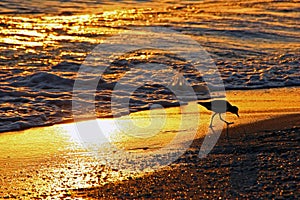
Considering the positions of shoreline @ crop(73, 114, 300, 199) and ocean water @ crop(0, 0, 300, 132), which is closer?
shoreline @ crop(73, 114, 300, 199)

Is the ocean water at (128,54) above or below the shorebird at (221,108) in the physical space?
below

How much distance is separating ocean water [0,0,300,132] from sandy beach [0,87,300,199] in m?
1.11

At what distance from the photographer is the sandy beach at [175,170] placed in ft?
13.5

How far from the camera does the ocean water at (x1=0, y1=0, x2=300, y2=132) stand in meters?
7.44

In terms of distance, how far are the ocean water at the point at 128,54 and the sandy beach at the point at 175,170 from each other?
3.65ft

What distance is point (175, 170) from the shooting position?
4.57 metres

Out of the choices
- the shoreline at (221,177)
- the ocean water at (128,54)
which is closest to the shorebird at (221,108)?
the shoreline at (221,177)

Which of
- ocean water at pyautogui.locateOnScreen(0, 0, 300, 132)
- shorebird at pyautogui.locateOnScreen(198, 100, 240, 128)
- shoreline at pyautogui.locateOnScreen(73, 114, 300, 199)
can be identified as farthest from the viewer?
ocean water at pyautogui.locateOnScreen(0, 0, 300, 132)

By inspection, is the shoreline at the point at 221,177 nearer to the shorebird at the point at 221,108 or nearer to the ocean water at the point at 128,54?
the shorebird at the point at 221,108

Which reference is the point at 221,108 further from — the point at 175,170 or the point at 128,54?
the point at 128,54

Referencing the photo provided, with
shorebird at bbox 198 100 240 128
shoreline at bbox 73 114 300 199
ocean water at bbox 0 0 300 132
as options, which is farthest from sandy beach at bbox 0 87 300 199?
ocean water at bbox 0 0 300 132

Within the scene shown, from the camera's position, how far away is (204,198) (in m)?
3.98

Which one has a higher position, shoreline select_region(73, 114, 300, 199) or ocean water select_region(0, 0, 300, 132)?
shoreline select_region(73, 114, 300, 199)

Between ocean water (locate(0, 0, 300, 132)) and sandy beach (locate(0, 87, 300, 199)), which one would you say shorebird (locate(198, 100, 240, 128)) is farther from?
ocean water (locate(0, 0, 300, 132))
